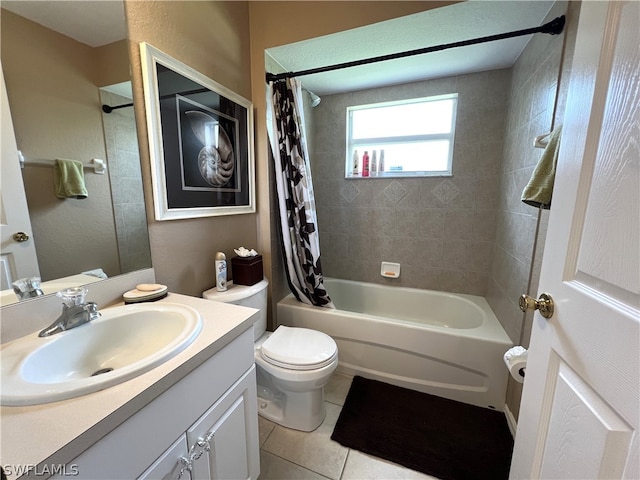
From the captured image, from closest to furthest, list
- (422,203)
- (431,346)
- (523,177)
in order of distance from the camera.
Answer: (523,177) → (431,346) → (422,203)

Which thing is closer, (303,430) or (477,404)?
(303,430)

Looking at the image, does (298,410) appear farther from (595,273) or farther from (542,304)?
(595,273)

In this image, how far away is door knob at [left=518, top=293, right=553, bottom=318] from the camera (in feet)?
2.18


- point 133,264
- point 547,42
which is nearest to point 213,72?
point 133,264

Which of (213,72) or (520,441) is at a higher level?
(213,72)

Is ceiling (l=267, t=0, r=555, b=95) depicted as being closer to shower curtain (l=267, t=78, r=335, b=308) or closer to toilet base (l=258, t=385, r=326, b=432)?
shower curtain (l=267, t=78, r=335, b=308)

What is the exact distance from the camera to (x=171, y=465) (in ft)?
2.20

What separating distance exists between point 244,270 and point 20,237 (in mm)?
908

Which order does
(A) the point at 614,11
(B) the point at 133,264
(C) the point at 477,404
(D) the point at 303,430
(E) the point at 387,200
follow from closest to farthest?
(A) the point at 614,11 → (B) the point at 133,264 → (D) the point at 303,430 → (C) the point at 477,404 → (E) the point at 387,200

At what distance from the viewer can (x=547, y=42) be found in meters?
1.31

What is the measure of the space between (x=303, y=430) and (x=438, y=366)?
2.96 ft

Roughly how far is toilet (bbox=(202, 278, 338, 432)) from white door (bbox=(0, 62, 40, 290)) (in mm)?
719

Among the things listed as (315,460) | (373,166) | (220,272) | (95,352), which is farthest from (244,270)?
(373,166)

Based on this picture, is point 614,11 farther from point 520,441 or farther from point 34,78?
point 34,78
